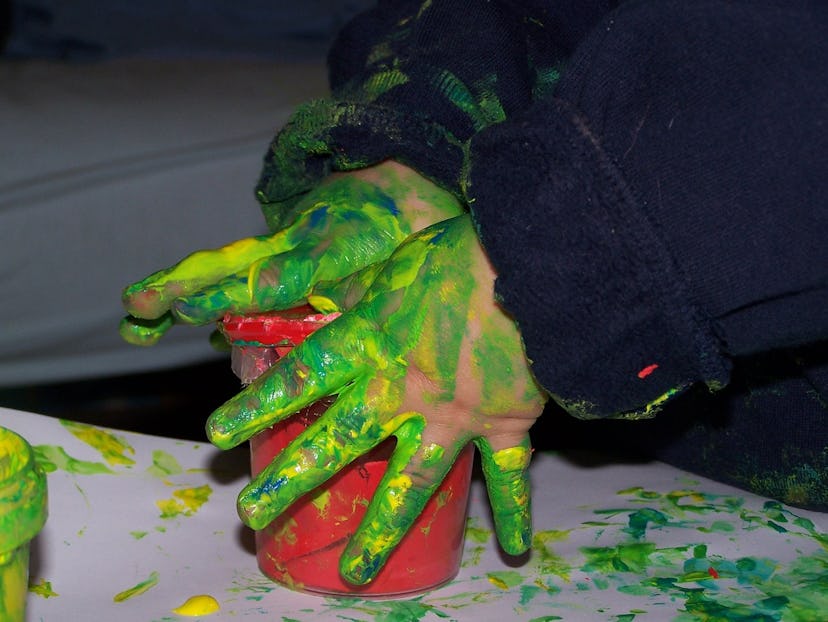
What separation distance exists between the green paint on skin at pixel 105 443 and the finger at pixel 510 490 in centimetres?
40

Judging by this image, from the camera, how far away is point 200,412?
193 cm

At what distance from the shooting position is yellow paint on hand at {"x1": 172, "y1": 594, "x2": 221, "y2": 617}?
30.0 inches

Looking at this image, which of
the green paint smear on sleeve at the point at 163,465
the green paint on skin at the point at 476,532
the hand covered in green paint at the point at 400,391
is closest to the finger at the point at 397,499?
the hand covered in green paint at the point at 400,391

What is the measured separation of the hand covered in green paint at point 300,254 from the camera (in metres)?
0.80

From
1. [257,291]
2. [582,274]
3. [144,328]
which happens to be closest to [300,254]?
[257,291]

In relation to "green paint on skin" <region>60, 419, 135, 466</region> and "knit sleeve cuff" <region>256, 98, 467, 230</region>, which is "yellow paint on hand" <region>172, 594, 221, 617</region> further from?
"knit sleeve cuff" <region>256, 98, 467, 230</region>

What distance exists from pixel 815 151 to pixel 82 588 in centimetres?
62

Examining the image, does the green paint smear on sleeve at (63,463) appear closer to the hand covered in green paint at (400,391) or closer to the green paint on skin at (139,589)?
the green paint on skin at (139,589)

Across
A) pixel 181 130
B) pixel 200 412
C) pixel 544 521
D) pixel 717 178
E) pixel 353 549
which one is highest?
pixel 717 178

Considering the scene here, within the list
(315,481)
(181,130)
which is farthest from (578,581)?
(181,130)

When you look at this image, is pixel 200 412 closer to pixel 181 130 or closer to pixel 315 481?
pixel 181 130

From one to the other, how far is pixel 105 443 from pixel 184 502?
11 centimetres

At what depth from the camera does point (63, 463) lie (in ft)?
3.11

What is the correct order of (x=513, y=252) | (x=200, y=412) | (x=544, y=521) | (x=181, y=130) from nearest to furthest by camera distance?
1. (x=513, y=252)
2. (x=544, y=521)
3. (x=181, y=130)
4. (x=200, y=412)
